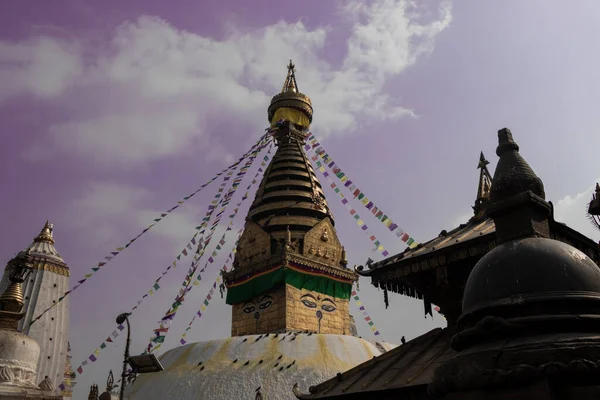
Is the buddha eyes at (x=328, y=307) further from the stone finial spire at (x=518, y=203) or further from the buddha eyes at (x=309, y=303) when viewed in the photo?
the stone finial spire at (x=518, y=203)

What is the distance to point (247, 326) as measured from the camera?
24797 mm

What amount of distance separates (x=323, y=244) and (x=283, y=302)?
4.26 m

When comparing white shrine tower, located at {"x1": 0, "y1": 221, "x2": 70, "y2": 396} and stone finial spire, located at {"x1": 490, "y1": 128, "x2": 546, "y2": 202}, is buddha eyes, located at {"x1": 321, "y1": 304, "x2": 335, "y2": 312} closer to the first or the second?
stone finial spire, located at {"x1": 490, "y1": 128, "x2": 546, "y2": 202}

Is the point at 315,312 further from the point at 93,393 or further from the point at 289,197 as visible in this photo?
the point at 93,393

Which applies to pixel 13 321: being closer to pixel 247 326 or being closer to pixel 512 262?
pixel 247 326

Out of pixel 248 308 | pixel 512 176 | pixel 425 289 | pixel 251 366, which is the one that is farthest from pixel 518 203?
pixel 248 308

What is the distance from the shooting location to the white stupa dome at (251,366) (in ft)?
56.1

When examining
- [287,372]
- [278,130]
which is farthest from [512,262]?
[278,130]

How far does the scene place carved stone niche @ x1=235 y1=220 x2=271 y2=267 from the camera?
26000 millimetres

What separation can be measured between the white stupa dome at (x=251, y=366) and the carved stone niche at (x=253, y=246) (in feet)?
21.9

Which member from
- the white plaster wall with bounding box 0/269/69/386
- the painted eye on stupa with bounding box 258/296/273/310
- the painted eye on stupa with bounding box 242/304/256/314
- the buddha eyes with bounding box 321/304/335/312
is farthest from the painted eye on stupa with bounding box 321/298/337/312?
the white plaster wall with bounding box 0/269/69/386

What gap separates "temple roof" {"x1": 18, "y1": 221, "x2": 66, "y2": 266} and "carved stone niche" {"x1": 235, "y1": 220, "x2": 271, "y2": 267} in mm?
22886

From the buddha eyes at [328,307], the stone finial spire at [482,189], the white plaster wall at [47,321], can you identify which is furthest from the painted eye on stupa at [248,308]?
the white plaster wall at [47,321]

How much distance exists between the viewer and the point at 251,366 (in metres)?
17.9
